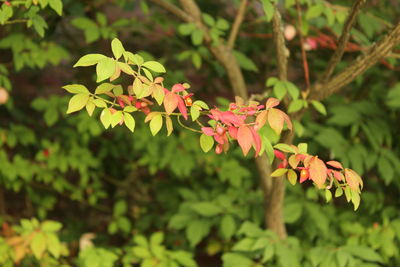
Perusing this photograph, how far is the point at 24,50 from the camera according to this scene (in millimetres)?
2699

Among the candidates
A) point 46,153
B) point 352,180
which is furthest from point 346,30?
point 46,153

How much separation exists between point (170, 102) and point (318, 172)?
43 cm

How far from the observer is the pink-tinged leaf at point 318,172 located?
1417 mm

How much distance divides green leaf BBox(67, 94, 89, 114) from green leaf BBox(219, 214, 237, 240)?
1.24 m

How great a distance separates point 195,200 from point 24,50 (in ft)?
3.71

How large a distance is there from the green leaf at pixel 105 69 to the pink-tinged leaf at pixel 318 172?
1.88ft

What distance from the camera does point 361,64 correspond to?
201 cm

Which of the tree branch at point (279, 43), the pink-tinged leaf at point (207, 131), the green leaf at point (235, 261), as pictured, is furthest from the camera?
the green leaf at point (235, 261)

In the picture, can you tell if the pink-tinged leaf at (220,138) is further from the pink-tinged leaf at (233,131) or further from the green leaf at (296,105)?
the green leaf at (296,105)

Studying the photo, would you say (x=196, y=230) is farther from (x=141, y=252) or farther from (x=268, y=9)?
(x=268, y=9)

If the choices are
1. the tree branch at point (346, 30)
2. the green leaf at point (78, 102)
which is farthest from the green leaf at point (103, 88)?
the tree branch at point (346, 30)

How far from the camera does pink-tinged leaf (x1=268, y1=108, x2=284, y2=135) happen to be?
1.38 meters

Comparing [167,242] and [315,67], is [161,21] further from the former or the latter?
[167,242]

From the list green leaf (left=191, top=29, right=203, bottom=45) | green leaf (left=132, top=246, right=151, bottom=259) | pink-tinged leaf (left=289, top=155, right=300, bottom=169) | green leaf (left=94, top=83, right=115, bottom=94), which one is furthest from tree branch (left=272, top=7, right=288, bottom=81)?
green leaf (left=132, top=246, right=151, bottom=259)
